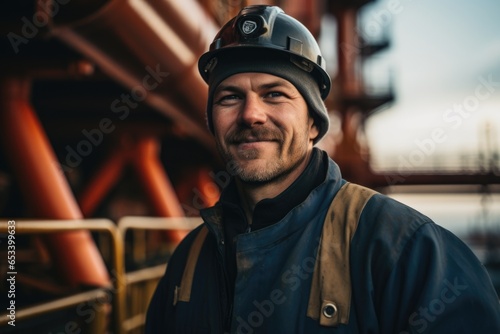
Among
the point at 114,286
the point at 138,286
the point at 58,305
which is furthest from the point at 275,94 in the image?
the point at 138,286

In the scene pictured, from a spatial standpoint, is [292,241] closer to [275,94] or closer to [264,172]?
[264,172]

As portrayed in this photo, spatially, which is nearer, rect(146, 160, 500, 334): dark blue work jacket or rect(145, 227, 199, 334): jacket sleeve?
rect(146, 160, 500, 334): dark blue work jacket

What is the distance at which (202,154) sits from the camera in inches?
598

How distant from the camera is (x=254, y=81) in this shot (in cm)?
196

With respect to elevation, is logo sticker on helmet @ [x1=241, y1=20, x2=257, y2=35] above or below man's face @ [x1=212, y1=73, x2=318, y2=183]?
above

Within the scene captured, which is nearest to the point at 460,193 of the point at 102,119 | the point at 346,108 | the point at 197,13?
the point at 346,108

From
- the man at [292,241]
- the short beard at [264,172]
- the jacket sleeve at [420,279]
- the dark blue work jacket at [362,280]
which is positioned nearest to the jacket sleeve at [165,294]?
the man at [292,241]

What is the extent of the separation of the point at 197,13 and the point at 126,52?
112 cm

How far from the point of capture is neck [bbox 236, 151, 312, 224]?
1969 mm

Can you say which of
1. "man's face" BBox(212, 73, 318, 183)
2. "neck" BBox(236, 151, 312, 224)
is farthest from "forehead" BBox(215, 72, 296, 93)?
"neck" BBox(236, 151, 312, 224)

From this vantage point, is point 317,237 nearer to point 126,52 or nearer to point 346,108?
point 126,52

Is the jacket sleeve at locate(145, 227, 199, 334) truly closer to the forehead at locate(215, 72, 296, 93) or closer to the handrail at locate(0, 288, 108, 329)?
the forehead at locate(215, 72, 296, 93)

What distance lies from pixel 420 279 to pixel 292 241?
1.50 feet

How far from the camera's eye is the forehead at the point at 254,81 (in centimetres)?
196
